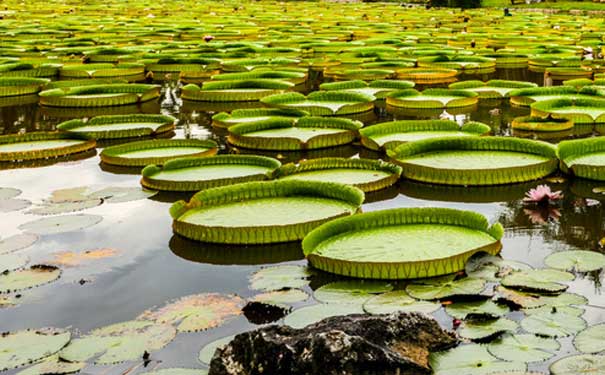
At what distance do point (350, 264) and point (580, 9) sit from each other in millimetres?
30777

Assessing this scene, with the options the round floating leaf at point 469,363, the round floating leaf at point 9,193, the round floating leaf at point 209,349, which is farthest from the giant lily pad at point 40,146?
the round floating leaf at point 469,363

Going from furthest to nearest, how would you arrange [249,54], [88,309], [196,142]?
[249,54], [196,142], [88,309]

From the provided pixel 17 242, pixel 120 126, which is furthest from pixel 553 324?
pixel 120 126

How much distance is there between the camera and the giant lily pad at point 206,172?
19.1 ft

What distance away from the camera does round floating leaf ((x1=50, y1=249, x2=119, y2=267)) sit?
4.57 meters

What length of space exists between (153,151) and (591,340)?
4.59m

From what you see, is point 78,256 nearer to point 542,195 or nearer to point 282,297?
point 282,297

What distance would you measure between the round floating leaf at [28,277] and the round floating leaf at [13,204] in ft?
4.37

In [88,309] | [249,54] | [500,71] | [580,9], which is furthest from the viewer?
[580,9]

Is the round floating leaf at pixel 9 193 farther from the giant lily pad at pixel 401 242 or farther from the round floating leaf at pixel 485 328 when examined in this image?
the round floating leaf at pixel 485 328

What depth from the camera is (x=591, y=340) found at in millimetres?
3332

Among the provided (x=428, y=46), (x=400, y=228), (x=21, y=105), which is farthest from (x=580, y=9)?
(x=400, y=228)

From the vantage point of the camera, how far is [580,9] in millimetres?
31797

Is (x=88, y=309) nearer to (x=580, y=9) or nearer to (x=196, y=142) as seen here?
(x=196, y=142)
